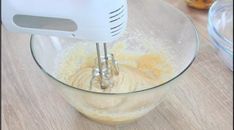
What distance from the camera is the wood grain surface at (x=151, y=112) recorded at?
60cm

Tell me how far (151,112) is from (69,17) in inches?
9.9

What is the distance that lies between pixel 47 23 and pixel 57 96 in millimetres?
207

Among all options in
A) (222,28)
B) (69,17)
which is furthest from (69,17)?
(222,28)

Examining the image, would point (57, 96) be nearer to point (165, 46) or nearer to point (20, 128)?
point (20, 128)

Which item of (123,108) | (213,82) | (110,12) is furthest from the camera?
(213,82)

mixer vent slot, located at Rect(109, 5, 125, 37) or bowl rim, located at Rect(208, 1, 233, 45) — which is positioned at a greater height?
mixer vent slot, located at Rect(109, 5, 125, 37)

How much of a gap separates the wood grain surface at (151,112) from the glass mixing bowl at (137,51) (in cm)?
3

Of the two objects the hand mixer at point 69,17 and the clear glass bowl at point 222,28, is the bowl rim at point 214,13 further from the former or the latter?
the hand mixer at point 69,17

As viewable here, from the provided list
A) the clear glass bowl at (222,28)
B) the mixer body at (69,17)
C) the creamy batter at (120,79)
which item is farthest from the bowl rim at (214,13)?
the mixer body at (69,17)

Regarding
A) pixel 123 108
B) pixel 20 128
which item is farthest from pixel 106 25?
pixel 20 128

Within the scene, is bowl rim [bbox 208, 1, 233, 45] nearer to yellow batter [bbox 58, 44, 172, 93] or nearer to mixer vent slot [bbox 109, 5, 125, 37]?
yellow batter [bbox 58, 44, 172, 93]

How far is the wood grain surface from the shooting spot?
23.4 inches

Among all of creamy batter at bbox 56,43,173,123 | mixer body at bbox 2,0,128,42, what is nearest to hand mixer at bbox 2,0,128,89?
mixer body at bbox 2,0,128,42

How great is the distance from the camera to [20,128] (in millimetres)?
591
